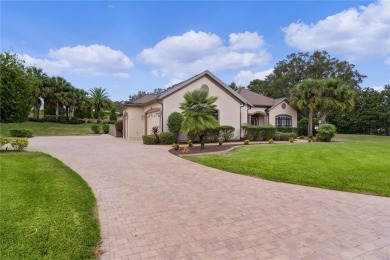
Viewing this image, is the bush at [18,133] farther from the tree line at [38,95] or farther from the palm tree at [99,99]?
the palm tree at [99,99]

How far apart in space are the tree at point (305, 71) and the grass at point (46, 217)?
135ft

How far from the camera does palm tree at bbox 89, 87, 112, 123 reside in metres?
50.1

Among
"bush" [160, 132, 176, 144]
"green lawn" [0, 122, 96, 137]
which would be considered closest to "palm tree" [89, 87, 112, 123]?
"green lawn" [0, 122, 96, 137]

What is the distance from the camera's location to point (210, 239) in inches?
168

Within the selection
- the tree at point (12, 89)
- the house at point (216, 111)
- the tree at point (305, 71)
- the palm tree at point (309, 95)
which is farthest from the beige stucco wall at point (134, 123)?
the tree at point (305, 71)

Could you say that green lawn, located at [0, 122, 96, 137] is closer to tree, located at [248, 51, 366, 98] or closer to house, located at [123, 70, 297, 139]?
house, located at [123, 70, 297, 139]

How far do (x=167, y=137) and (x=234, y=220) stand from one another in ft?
47.5

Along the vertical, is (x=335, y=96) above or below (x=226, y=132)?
above

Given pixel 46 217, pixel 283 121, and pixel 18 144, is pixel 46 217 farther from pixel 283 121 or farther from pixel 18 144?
pixel 283 121

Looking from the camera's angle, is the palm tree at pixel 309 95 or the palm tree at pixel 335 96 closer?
the palm tree at pixel 335 96

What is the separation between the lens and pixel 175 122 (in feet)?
64.6

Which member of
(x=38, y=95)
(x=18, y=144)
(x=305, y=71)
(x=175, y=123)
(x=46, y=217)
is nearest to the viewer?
(x=46, y=217)

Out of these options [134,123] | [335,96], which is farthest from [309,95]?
[134,123]

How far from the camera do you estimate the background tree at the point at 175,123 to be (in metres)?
19.7
